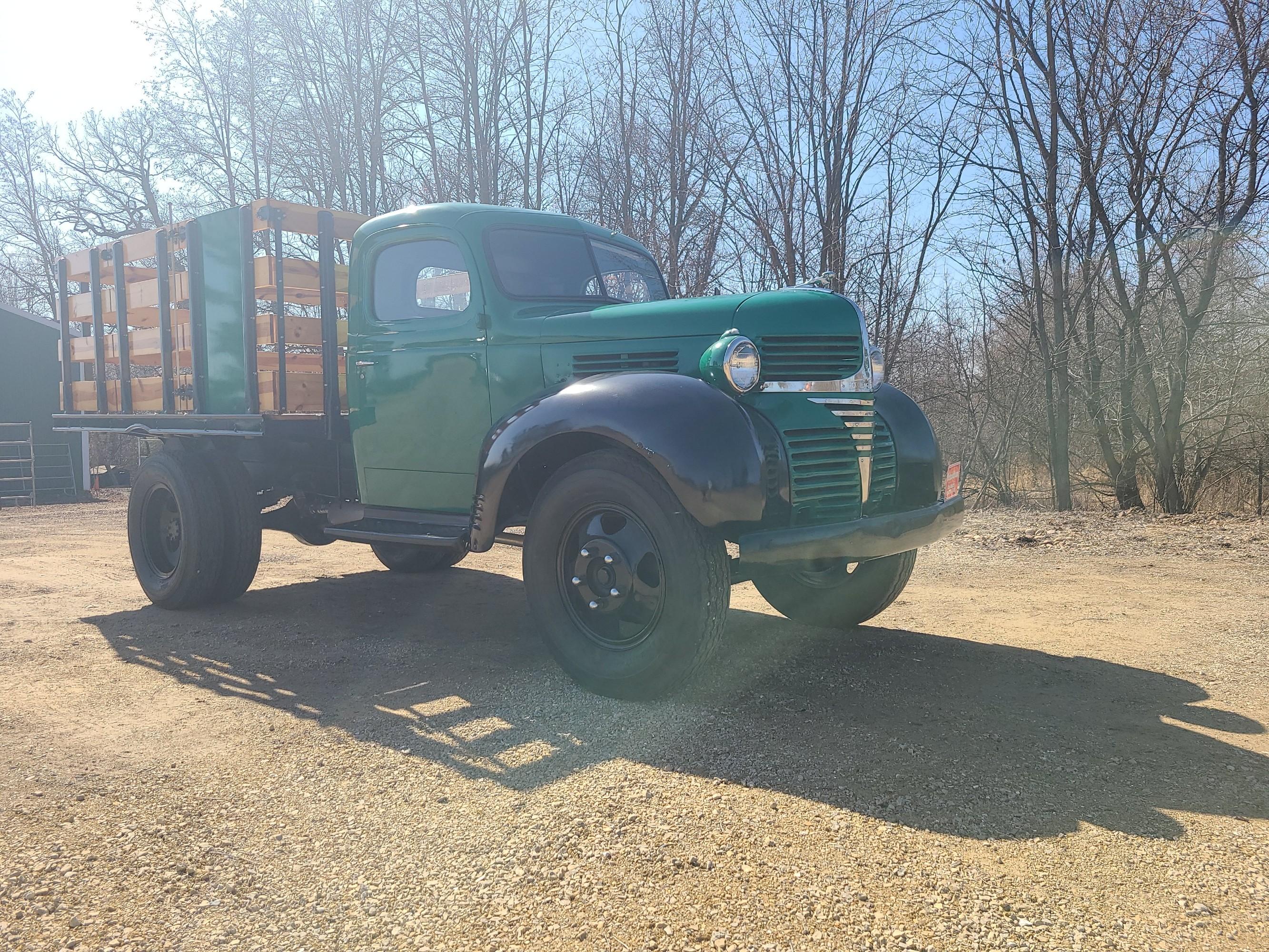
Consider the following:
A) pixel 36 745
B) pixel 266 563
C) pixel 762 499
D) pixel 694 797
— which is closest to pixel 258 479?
pixel 266 563

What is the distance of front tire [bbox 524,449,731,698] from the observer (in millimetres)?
3516

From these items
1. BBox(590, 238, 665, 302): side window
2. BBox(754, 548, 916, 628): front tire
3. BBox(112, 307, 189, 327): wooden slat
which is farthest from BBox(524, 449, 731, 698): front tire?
BBox(112, 307, 189, 327): wooden slat

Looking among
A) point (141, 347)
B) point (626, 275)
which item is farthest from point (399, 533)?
point (141, 347)

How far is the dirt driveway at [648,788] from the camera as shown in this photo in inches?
85.7

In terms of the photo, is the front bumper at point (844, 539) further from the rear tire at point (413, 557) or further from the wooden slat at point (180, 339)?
the rear tire at point (413, 557)

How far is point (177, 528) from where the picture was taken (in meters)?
6.05

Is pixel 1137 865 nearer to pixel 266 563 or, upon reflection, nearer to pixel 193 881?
pixel 193 881

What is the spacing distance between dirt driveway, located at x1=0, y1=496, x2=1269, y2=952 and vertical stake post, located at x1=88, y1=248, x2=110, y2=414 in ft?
6.23

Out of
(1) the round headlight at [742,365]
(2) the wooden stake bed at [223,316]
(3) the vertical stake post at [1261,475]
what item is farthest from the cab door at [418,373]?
(3) the vertical stake post at [1261,475]

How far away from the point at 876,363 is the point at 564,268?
180cm

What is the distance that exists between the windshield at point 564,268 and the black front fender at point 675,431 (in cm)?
104

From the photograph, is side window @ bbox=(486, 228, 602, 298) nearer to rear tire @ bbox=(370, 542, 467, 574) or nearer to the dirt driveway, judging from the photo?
the dirt driveway

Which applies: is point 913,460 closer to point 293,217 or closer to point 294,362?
point 294,362

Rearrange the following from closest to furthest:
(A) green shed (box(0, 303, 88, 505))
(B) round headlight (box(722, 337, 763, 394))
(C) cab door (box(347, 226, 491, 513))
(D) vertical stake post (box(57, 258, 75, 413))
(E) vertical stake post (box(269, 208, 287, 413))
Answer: (B) round headlight (box(722, 337, 763, 394)) < (C) cab door (box(347, 226, 491, 513)) < (E) vertical stake post (box(269, 208, 287, 413)) < (D) vertical stake post (box(57, 258, 75, 413)) < (A) green shed (box(0, 303, 88, 505))
